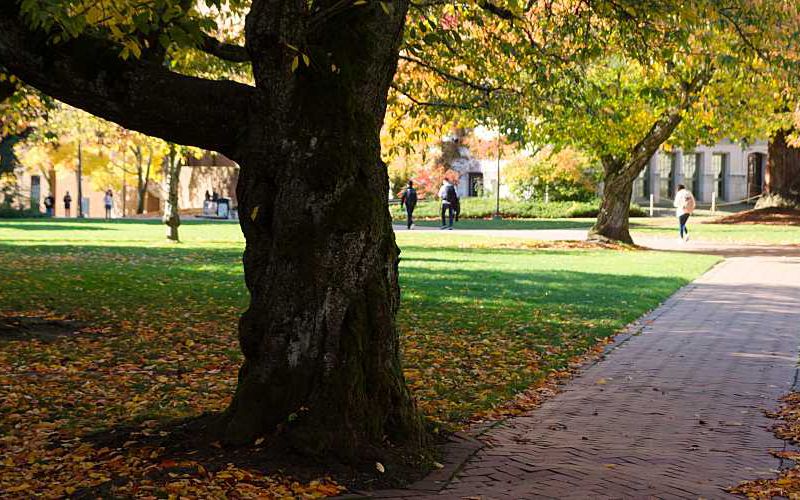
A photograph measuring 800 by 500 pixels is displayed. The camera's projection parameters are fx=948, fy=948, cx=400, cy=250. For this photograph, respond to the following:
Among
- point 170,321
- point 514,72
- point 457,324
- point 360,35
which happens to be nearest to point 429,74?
point 514,72

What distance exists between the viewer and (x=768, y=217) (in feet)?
133

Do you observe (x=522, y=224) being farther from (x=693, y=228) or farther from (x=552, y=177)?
(x=693, y=228)

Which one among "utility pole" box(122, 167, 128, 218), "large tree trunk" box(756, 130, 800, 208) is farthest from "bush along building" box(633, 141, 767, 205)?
"utility pole" box(122, 167, 128, 218)

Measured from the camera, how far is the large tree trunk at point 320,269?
19.4ft

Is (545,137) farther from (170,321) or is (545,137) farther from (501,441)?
(501,441)

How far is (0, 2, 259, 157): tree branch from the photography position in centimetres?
616

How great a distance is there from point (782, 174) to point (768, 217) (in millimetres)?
3263

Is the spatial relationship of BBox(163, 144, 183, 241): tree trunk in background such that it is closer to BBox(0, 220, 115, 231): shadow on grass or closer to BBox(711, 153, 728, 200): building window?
BBox(0, 220, 115, 231): shadow on grass

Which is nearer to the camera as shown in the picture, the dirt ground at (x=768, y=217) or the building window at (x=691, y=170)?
the dirt ground at (x=768, y=217)

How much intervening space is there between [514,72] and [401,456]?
34.8 feet

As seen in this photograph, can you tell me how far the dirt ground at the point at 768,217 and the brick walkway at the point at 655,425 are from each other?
94.1 feet

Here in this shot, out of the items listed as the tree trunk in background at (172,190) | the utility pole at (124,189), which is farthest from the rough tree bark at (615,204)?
the utility pole at (124,189)

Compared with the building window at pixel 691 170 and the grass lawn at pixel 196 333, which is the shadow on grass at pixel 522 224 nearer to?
the grass lawn at pixel 196 333

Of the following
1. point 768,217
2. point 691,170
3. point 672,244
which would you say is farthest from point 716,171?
point 672,244
